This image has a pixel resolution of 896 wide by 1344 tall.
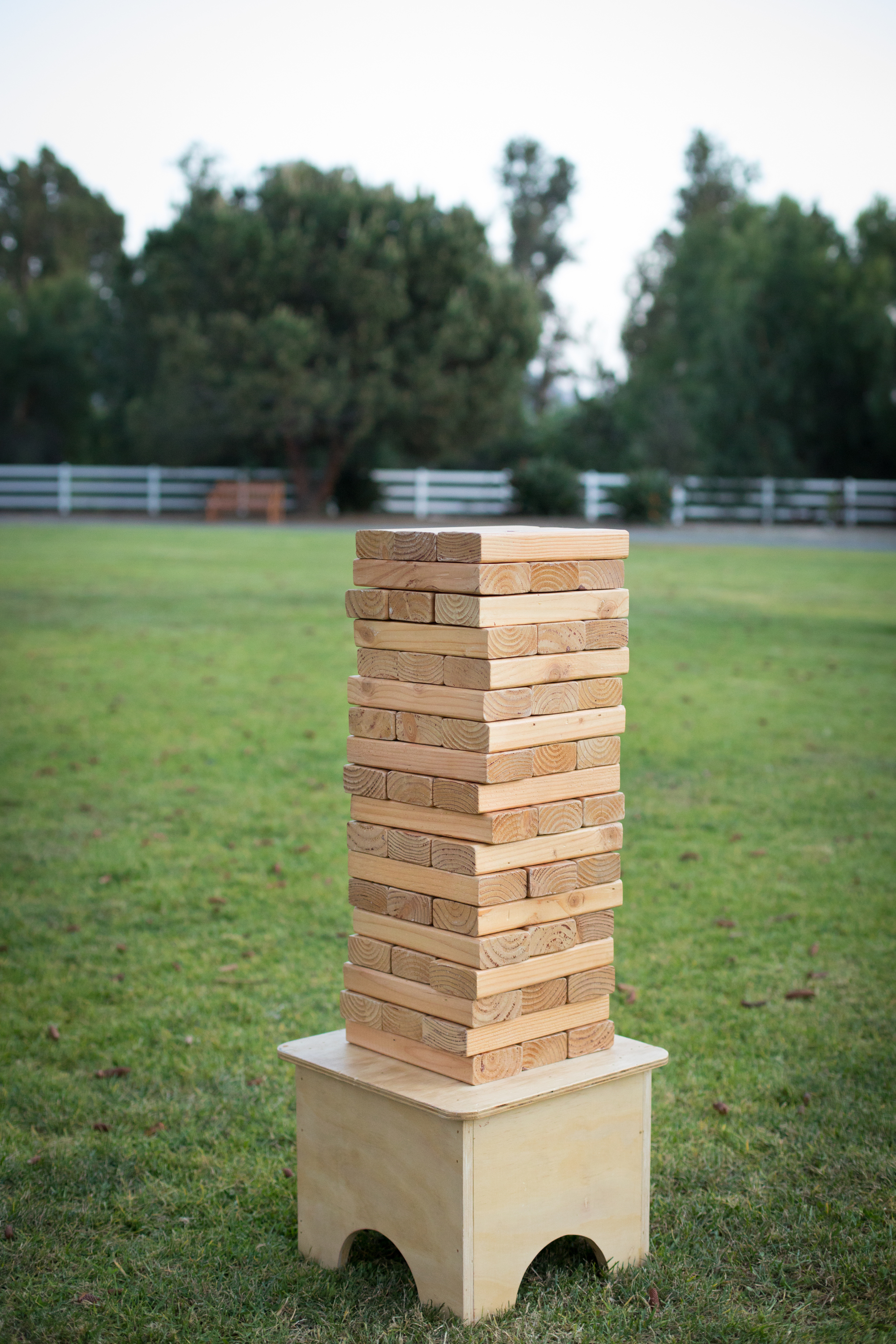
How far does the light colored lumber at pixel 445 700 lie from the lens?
313 cm

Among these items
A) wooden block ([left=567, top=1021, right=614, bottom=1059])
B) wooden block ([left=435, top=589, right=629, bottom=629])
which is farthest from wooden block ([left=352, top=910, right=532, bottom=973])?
wooden block ([left=435, top=589, right=629, bottom=629])

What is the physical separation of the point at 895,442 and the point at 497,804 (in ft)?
123

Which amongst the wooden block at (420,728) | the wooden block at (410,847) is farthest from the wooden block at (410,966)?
the wooden block at (420,728)

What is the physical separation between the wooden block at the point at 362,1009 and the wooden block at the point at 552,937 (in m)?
0.43

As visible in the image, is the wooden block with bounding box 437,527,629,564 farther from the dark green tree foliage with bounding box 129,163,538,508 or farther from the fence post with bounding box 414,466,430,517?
the dark green tree foliage with bounding box 129,163,538,508

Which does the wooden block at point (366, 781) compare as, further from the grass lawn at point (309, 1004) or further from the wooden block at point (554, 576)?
the grass lawn at point (309, 1004)

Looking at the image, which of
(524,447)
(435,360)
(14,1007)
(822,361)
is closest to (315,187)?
(435,360)

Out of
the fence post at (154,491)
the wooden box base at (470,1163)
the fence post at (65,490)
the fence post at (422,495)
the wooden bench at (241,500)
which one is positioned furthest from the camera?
the fence post at (154,491)

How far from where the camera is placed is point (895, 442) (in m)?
37.9

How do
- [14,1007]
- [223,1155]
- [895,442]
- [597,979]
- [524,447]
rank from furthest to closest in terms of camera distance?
1. [524,447]
2. [895,442]
3. [14,1007]
4. [223,1155]
5. [597,979]

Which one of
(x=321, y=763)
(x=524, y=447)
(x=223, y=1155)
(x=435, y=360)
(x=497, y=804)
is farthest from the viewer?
(x=524, y=447)

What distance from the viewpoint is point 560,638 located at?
10.8ft

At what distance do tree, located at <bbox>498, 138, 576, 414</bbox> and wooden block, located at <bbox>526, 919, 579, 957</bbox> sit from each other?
5898 cm

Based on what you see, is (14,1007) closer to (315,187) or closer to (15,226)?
(315,187)
